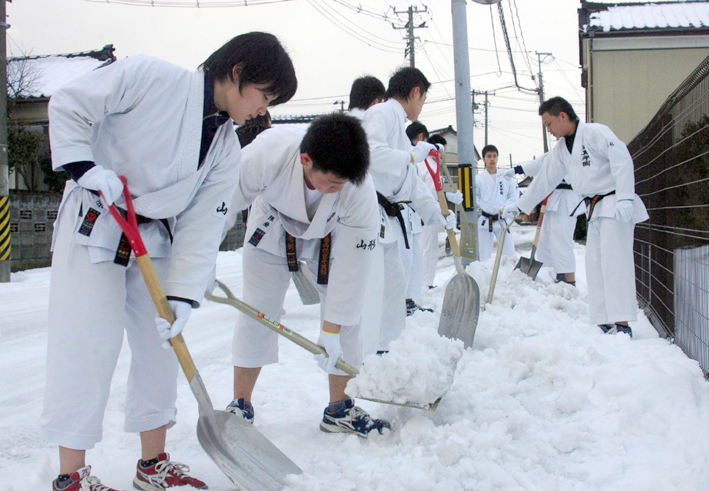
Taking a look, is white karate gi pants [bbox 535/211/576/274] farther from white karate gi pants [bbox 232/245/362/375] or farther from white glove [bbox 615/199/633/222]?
white karate gi pants [bbox 232/245/362/375]

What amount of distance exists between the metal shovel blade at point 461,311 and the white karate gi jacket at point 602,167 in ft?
3.91

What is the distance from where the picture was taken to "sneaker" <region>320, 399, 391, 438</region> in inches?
92.7

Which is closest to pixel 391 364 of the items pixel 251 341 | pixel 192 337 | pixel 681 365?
pixel 251 341

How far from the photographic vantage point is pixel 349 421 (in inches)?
94.1

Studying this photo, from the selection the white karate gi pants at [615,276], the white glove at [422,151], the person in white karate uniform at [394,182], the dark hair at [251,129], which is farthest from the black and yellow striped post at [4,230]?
the white karate gi pants at [615,276]

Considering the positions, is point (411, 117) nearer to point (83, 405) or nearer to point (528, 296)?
point (528, 296)

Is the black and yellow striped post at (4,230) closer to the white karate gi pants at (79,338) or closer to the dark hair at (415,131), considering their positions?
the dark hair at (415,131)

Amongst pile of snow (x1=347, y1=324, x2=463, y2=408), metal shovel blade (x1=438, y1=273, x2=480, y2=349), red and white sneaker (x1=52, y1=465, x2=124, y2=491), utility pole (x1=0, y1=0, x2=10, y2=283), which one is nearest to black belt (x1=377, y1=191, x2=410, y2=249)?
metal shovel blade (x1=438, y1=273, x2=480, y2=349)

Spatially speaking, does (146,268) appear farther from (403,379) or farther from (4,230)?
(4,230)

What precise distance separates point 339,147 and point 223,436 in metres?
1.14

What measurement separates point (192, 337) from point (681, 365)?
11.3 ft

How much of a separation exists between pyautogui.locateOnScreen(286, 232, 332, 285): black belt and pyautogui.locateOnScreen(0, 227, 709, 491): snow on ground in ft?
2.10

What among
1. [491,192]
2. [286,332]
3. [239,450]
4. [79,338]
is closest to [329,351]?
[286,332]

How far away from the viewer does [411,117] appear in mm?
3918
